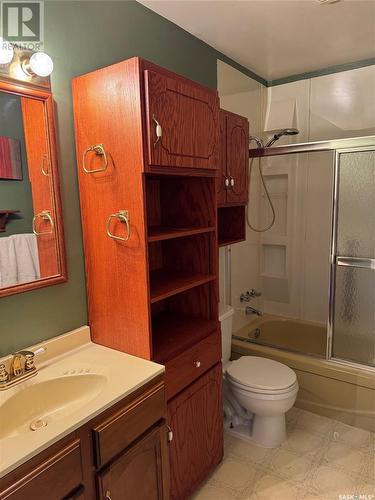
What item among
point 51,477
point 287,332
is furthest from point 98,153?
point 287,332

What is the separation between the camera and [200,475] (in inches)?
71.0

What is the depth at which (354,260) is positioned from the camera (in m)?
2.36

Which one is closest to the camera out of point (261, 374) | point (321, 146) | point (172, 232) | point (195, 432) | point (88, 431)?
point (88, 431)

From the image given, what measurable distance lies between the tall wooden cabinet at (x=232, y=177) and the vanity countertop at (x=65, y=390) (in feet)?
3.55

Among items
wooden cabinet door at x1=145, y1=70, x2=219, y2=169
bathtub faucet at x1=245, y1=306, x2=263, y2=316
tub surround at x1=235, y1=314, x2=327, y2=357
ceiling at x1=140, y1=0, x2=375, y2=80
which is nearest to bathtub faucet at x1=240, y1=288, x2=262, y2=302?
bathtub faucet at x1=245, y1=306, x2=263, y2=316

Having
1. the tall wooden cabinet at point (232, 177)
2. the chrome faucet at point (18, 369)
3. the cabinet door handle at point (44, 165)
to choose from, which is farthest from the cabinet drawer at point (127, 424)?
the tall wooden cabinet at point (232, 177)

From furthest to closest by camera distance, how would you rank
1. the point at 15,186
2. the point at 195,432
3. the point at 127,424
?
Answer: the point at 195,432, the point at 15,186, the point at 127,424

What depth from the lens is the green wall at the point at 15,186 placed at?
132cm

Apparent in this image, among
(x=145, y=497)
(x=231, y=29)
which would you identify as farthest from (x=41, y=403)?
(x=231, y=29)

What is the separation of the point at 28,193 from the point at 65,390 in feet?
2.60

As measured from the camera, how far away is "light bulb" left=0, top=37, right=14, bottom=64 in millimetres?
1242

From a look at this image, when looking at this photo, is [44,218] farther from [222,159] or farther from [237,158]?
[237,158]

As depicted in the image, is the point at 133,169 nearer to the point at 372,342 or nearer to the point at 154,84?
the point at 154,84

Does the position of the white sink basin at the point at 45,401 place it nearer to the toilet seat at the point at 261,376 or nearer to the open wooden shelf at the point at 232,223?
the toilet seat at the point at 261,376
